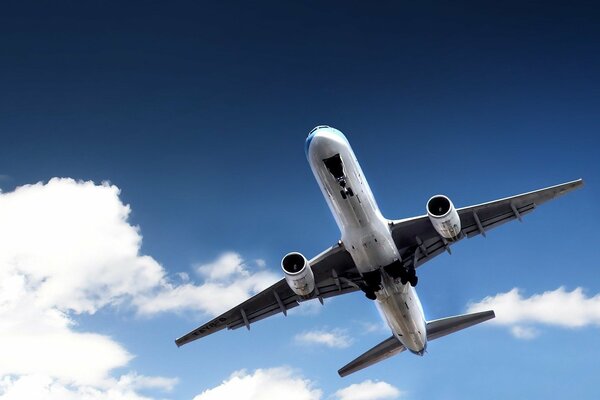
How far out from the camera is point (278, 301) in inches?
1035

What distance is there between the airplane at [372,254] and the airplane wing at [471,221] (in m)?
0.04

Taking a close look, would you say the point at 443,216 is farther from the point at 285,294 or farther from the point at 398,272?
the point at 285,294

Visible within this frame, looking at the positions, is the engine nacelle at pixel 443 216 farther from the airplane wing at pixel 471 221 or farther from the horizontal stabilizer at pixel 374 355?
the horizontal stabilizer at pixel 374 355

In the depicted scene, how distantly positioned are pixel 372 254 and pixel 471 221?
17.1 ft

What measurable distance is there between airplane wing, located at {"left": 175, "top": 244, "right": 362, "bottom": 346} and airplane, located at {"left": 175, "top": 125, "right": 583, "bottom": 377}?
45 mm

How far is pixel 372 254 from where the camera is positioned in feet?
69.6

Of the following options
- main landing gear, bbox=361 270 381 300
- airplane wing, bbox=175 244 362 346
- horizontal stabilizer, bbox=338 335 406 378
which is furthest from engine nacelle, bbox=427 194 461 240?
horizontal stabilizer, bbox=338 335 406 378

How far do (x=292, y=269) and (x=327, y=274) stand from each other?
357cm

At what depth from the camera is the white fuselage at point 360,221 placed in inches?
762

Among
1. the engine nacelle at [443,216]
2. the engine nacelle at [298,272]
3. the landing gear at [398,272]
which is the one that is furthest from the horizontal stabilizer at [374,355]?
the engine nacelle at [443,216]

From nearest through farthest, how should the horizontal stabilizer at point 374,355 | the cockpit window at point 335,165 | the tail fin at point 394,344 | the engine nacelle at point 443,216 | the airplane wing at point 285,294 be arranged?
the cockpit window at point 335,165 < the engine nacelle at point 443,216 < the airplane wing at point 285,294 < the tail fin at point 394,344 < the horizontal stabilizer at point 374,355

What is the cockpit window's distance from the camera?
19203 mm

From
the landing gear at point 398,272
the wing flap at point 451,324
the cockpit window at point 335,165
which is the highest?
the cockpit window at point 335,165

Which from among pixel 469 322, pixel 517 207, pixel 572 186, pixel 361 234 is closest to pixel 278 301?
pixel 361 234
